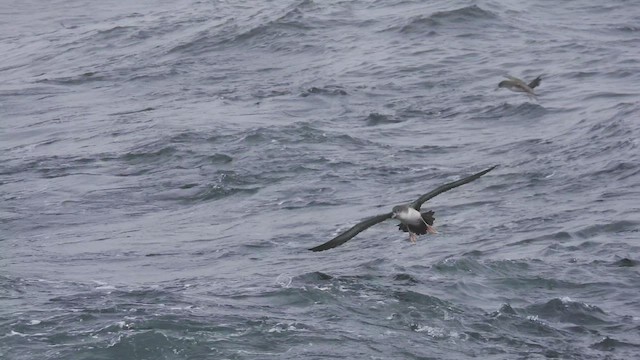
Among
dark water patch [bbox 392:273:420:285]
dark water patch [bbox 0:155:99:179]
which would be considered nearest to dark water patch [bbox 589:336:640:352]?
dark water patch [bbox 392:273:420:285]

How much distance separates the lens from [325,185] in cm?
2303

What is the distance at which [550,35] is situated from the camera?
33.9 m

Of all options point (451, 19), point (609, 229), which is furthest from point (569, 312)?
point (451, 19)

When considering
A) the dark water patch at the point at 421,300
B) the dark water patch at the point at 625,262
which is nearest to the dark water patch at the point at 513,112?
the dark water patch at the point at 625,262

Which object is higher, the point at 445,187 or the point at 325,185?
the point at 445,187

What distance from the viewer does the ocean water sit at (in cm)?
1638

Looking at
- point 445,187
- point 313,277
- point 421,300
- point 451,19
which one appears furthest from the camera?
point 451,19

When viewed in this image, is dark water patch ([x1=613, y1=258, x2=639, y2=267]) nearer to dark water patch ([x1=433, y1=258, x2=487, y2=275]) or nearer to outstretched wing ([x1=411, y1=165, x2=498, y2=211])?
dark water patch ([x1=433, y1=258, x2=487, y2=275])

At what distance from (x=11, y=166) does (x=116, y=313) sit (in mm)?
9659

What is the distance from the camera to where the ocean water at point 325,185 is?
16.4m

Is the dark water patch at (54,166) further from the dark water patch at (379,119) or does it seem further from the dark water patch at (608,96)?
the dark water patch at (608,96)

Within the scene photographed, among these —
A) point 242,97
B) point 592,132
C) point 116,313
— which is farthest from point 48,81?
point 116,313

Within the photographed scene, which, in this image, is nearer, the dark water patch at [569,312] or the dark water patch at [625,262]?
the dark water patch at [569,312]

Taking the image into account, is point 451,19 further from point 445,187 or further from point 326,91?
point 445,187
